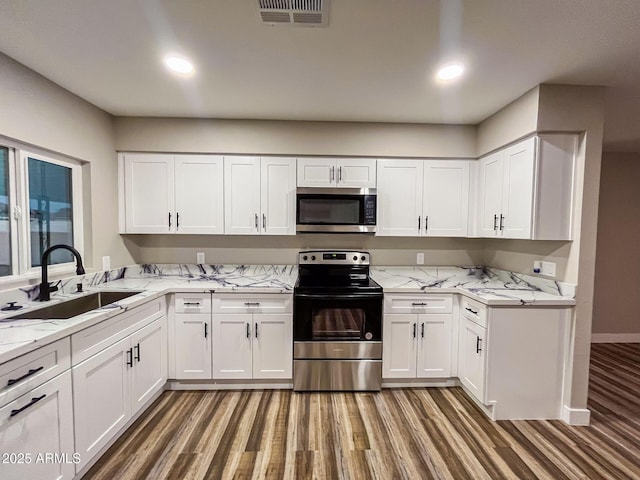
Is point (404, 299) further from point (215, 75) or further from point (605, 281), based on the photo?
point (605, 281)

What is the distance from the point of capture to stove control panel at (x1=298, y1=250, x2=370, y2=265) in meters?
3.05

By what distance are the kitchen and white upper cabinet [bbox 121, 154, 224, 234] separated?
0.38 ft

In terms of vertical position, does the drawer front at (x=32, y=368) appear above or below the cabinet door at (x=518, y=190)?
below

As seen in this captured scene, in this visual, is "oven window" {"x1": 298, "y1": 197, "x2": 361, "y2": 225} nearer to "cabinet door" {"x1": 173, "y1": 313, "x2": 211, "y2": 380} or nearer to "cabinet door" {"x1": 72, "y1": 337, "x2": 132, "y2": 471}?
"cabinet door" {"x1": 173, "y1": 313, "x2": 211, "y2": 380}

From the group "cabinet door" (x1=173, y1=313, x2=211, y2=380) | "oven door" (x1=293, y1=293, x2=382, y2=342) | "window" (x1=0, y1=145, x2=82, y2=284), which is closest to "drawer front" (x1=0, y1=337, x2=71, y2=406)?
"window" (x1=0, y1=145, x2=82, y2=284)

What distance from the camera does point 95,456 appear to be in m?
1.75

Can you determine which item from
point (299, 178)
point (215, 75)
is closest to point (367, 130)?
point (299, 178)

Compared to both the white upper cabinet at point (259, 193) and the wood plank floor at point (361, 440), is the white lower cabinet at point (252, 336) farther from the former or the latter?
the white upper cabinet at point (259, 193)

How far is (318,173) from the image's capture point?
9.41 ft

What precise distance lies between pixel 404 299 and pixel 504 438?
116 cm

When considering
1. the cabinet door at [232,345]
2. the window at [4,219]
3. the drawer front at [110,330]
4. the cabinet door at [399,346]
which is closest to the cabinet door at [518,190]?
the cabinet door at [399,346]

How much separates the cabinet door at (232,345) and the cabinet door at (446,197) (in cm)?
199

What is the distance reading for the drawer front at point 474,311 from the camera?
2.24 metres

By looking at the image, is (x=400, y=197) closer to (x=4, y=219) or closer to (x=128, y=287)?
(x=128, y=287)
